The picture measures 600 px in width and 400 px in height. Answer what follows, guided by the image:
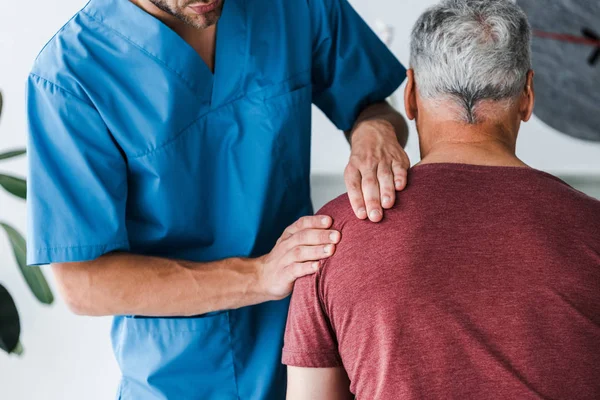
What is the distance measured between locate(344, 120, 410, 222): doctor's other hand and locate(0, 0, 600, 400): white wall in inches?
33.0

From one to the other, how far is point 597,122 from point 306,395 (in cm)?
156

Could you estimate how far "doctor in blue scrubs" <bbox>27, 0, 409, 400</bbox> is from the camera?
107cm

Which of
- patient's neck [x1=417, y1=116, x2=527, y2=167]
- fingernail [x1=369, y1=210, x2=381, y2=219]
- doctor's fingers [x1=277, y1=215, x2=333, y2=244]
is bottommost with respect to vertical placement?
doctor's fingers [x1=277, y1=215, x2=333, y2=244]

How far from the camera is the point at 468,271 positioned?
2.99 ft

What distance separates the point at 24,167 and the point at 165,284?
3.64 ft

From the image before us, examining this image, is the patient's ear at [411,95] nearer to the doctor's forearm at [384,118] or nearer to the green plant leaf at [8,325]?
the doctor's forearm at [384,118]

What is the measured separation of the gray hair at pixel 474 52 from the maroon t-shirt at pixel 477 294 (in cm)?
13

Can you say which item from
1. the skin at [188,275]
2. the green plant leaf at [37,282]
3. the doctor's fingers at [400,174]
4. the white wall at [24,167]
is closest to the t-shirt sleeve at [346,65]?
the skin at [188,275]

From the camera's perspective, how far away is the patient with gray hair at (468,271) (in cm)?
90

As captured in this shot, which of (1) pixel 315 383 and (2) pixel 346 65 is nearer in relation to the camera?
(1) pixel 315 383

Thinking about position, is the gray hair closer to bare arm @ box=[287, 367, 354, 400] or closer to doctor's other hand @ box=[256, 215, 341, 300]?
doctor's other hand @ box=[256, 215, 341, 300]

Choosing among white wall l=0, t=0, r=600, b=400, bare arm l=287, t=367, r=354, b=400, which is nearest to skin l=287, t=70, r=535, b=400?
bare arm l=287, t=367, r=354, b=400

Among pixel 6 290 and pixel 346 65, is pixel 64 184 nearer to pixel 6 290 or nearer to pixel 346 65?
pixel 346 65

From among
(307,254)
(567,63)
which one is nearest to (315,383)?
(307,254)
